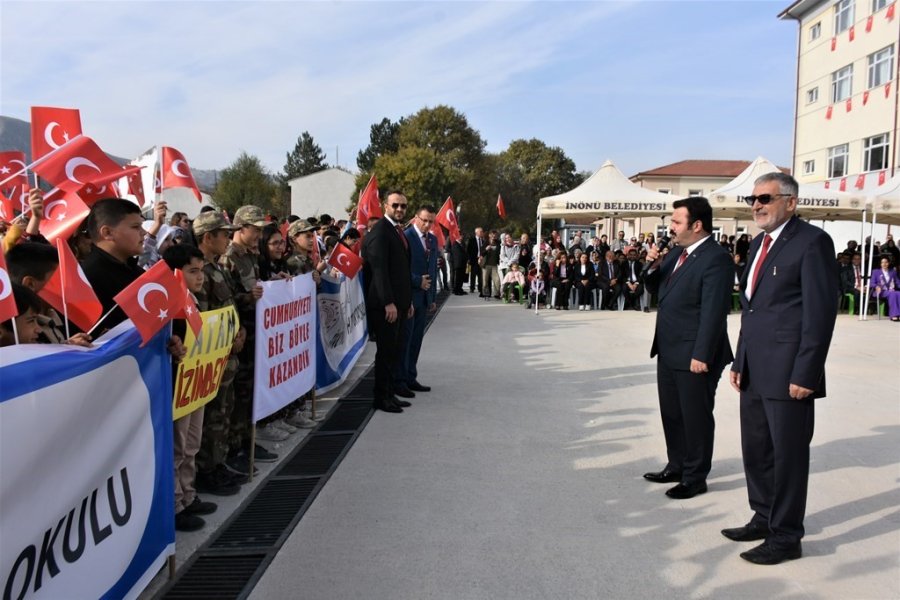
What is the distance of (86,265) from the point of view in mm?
3525

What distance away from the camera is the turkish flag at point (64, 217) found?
3.90 metres

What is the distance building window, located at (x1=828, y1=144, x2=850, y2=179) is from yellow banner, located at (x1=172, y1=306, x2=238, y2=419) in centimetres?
3361

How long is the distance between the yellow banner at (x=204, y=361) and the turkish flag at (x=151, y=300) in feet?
2.25

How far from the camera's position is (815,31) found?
115ft

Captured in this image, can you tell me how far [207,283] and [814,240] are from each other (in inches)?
145

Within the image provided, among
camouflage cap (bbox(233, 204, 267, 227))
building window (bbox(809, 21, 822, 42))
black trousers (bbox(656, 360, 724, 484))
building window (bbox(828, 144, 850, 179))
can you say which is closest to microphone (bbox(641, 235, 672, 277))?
black trousers (bbox(656, 360, 724, 484))

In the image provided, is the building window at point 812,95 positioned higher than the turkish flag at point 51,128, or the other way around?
the building window at point 812,95

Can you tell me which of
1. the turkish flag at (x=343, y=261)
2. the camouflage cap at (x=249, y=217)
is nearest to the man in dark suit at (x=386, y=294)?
the turkish flag at (x=343, y=261)

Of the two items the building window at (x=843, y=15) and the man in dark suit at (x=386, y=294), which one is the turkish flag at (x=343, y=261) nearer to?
the man in dark suit at (x=386, y=294)

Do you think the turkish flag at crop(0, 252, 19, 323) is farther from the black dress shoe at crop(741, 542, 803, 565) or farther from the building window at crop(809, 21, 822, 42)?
the building window at crop(809, 21, 822, 42)

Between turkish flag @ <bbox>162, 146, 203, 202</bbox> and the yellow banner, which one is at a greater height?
turkish flag @ <bbox>162, 146, 203, 202</bbox>

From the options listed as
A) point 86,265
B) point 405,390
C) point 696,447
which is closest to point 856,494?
point 696,447

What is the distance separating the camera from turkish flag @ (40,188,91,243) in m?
3.90

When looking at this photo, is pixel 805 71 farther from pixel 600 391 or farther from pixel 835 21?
pixel 600 391
